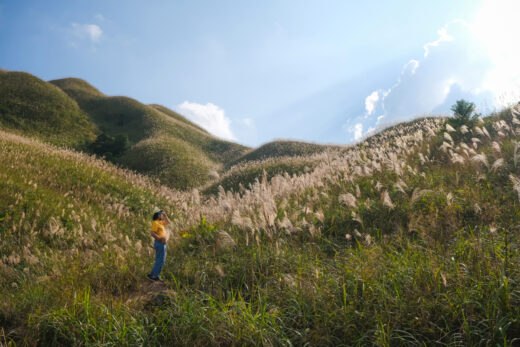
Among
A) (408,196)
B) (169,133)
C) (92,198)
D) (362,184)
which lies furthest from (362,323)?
(169,133)

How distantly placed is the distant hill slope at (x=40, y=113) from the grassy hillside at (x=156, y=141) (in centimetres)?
430

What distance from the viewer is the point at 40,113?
3806 cm

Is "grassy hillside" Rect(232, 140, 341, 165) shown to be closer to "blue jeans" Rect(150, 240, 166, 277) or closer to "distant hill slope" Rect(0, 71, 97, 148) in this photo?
"distant hill slope" Rect(0, 71, 97, 148)

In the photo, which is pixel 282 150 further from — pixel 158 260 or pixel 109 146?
pixel 158 260

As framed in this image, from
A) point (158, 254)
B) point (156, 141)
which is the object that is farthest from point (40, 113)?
point (158, 254)

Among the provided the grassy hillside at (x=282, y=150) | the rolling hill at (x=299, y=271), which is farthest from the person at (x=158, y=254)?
the grassy hillside at (x=282, y=150)

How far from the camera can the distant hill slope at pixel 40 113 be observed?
34.8 metres

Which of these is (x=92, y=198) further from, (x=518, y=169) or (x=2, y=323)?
(x=518, y=169)

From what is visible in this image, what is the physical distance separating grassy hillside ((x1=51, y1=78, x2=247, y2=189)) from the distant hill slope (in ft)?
14.1

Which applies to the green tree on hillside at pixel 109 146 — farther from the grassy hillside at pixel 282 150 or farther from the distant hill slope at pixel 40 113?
the grassy hillside at pixel 282 150

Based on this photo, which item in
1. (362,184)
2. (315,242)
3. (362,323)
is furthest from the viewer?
(362,184)

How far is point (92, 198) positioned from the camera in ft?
34.2

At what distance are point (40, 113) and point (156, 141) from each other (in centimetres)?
1571

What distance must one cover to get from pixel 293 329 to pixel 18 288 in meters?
4.47
